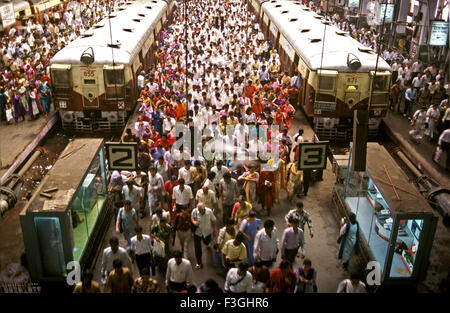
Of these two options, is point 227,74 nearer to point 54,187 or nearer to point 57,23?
point 54,187

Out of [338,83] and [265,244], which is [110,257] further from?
[338,83]

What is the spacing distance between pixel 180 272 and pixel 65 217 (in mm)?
2043

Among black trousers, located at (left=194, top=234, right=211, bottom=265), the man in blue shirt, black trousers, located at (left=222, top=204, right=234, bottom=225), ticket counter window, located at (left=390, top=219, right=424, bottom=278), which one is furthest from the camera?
the man in blue shirt

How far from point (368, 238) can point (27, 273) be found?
245 inches

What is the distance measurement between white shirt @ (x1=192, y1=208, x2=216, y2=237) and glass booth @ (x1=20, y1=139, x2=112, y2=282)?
2.04m

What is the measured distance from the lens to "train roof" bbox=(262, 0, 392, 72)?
527 inches

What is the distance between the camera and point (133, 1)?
23812 mm

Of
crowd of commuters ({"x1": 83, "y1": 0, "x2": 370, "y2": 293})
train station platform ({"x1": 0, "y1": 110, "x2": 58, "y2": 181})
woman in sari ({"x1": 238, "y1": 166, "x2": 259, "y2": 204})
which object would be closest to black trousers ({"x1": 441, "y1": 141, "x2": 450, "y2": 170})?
crowd of commuters ({"x1": 83, "y1": 0, "x2": 370, "y2": 293})

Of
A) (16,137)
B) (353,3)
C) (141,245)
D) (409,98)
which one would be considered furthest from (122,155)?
(353,3)

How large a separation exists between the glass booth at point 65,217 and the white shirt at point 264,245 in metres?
3.01

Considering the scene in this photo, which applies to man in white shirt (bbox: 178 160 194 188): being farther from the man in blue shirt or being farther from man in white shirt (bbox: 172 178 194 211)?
the man in blue shirt

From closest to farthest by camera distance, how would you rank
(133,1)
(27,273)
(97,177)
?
(27,273), (97,177), (133,1)

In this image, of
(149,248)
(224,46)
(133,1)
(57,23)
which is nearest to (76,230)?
(149,248)

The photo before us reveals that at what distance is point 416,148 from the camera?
1367 cm
